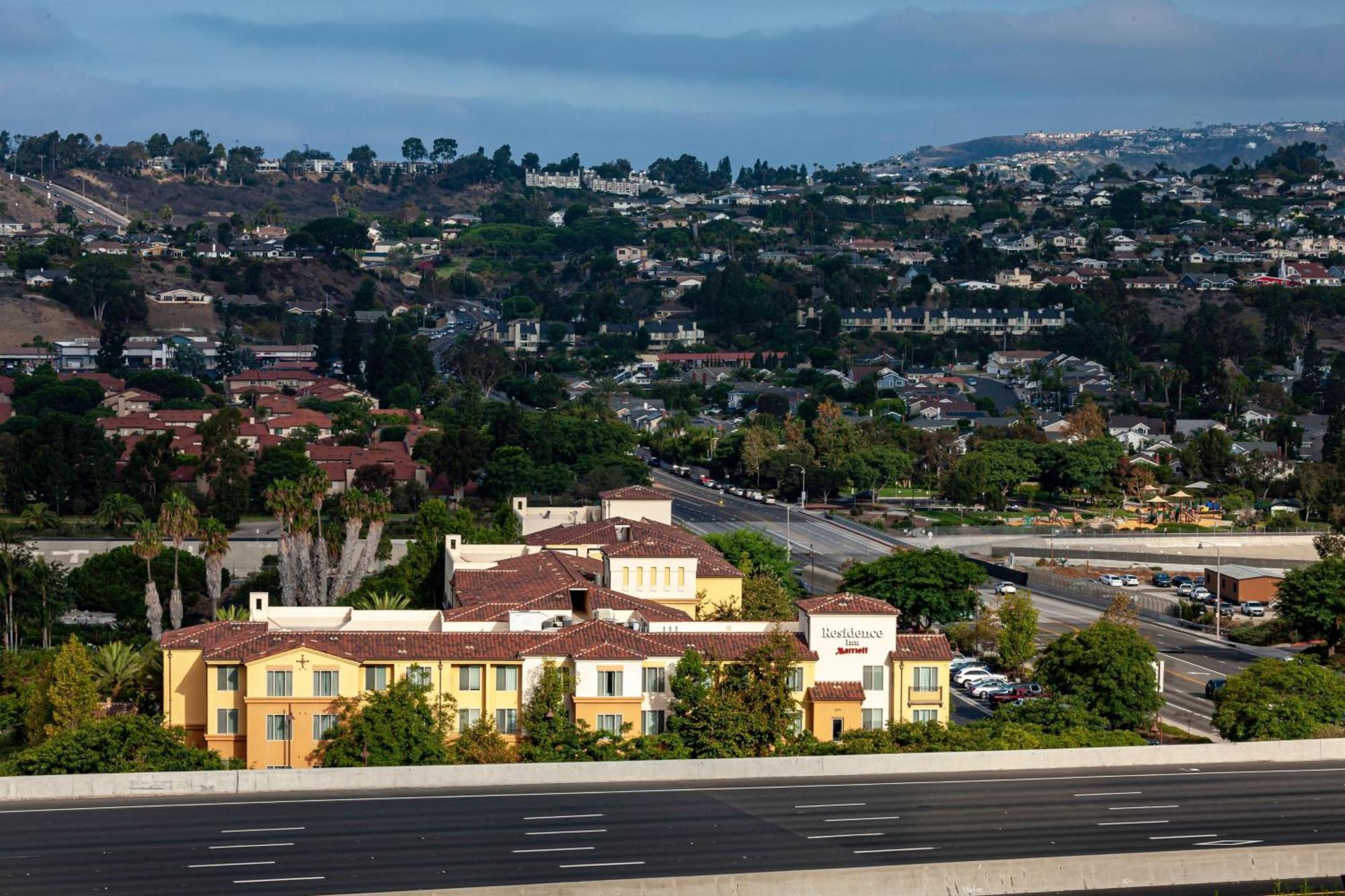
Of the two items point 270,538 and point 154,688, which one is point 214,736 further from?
point 270,538

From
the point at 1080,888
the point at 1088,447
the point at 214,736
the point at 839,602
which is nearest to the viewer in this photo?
the point at 1080,888

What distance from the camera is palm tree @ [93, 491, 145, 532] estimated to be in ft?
350

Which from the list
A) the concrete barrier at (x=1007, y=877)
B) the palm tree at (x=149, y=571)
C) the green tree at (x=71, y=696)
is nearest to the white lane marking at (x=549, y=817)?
the concrete barrier at (x=1007, y=877)

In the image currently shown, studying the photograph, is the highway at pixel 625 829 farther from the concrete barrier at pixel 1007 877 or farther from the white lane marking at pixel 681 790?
the concrete barrier at pixel 1007 877

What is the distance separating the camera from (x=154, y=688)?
59031 millimetres

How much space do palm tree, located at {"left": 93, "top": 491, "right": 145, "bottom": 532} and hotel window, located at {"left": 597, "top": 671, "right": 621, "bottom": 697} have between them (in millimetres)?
57853

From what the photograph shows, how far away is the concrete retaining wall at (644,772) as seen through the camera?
152 feet

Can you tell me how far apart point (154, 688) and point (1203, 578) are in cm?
6260

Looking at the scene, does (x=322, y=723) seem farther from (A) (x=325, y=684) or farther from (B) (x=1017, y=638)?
(B) (x=1017, y=638)

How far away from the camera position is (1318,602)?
77250mm

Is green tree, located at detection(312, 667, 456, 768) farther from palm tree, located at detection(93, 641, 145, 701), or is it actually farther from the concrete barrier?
the concrete barrier

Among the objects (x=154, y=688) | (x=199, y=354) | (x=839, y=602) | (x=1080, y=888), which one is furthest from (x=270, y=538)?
(x=199, y=354)

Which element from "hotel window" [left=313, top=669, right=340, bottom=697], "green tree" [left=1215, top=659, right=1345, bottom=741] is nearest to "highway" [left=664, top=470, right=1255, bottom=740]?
"green tree" [left=1215, top=659, right=1345, bottom=741]

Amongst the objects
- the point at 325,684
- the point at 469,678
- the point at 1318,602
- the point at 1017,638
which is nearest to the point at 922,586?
the point at 1017,638
